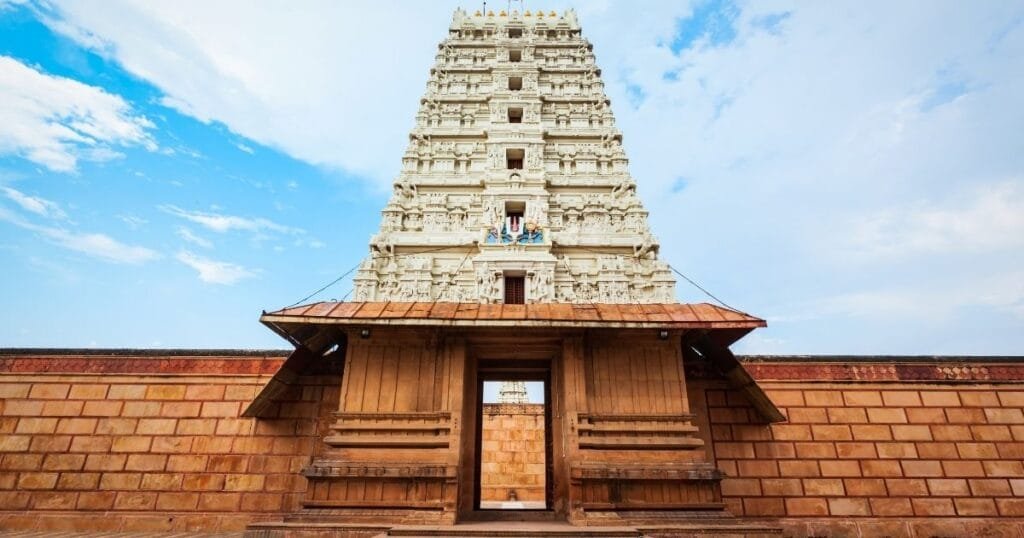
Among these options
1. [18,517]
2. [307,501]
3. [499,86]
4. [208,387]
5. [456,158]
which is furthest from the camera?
[499,86]

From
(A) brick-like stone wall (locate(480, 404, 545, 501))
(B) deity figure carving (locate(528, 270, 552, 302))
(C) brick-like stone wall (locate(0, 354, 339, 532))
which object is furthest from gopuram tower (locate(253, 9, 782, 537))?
(A) brick-like stone wall (locate(480, 404, 545, 501))

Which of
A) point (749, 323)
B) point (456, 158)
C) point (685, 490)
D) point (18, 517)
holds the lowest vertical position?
point (18, 517)

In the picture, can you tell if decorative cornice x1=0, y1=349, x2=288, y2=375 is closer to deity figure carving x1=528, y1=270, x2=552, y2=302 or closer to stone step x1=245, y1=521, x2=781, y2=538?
stone step x1=245, y1=521, x2=781, y2=538

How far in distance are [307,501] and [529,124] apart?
12.9 m

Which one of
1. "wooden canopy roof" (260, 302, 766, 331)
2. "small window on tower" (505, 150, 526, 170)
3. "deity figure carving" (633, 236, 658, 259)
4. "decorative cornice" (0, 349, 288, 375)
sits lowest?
"decorative cornice" (0, 349, 288, 375)

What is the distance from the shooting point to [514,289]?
45.5ft

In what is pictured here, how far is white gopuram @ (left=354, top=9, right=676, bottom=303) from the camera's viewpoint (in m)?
13.6

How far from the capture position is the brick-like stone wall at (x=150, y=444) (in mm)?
9648

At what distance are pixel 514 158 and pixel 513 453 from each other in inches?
468

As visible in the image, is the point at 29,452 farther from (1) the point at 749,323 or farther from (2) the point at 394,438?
(1) the point at 749,323

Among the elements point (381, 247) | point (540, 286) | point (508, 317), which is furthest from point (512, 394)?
point (508, 317)

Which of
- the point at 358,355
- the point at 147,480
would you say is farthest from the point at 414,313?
the point at 147,480

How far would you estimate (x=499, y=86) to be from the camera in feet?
57.4

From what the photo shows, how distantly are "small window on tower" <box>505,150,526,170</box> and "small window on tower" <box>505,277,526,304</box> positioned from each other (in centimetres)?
414
